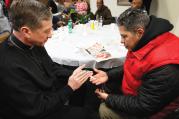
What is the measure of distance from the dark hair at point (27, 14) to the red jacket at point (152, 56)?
641mm

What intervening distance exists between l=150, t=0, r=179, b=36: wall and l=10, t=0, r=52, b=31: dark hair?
289 centimetres

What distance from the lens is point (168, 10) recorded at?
4090mm

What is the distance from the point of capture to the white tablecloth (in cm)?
215

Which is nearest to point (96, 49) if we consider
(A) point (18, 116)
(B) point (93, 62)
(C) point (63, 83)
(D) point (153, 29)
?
(B) point (93, 62)

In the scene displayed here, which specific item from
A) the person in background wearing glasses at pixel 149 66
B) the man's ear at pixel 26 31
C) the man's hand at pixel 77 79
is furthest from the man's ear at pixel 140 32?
the man's ear at pixel 26 31

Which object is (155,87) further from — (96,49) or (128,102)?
(96,49)

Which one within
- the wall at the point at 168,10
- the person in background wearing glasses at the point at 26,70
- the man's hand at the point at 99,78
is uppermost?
the person in background wearing glasses at the point at 26,70

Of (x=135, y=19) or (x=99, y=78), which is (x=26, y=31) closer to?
(x=135, y=19)

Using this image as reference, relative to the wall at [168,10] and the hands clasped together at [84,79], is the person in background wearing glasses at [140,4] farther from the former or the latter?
the hands clasped together at [84,79]

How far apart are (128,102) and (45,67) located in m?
0.61

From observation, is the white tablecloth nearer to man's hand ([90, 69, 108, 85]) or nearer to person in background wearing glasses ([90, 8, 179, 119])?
man's hand ([90, 69, 108, 85])

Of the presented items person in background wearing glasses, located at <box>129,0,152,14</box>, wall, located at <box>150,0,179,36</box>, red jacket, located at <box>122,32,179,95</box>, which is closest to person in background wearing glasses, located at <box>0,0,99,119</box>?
red jacket, located at <box>122,32,179,95</box>

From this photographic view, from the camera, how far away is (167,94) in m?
1.34

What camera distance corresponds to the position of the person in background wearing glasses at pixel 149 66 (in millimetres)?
1314
